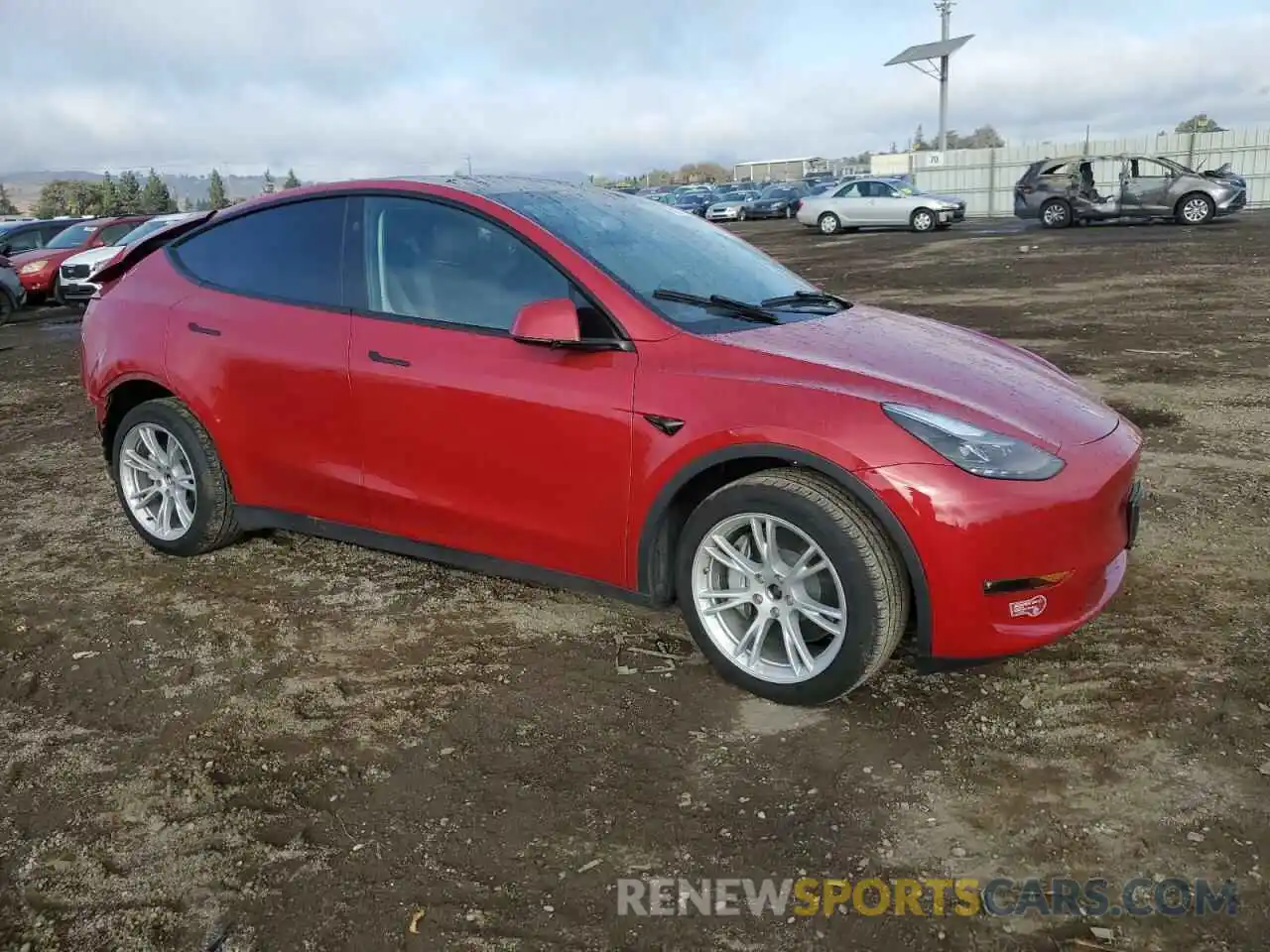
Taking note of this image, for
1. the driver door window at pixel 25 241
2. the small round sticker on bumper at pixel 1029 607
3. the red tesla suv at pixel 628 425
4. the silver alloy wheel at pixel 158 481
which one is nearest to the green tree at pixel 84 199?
the driver door window at pixel 25 241

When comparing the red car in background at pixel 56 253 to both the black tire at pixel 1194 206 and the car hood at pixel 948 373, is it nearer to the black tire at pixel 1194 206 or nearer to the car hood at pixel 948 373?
the car hood at pixel 948 373

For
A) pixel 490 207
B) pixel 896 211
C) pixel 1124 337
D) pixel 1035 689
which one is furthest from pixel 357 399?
pixel 896 211

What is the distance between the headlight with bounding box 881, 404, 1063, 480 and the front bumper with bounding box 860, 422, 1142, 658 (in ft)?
0.11

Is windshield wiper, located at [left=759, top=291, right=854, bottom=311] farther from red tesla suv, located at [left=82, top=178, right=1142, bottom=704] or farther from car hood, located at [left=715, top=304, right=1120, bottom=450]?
car hood, located at [left=715, top=304, right=1120, bottom=450]

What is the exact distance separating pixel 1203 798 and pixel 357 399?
3070 millimetres

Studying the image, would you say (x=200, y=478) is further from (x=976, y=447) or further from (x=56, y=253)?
(x=56, y=253)

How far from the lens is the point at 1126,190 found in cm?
2461

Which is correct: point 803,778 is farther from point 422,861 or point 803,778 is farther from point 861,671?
point 422,861

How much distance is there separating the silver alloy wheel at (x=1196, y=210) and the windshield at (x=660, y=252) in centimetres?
2389

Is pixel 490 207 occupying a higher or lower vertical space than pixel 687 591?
higher

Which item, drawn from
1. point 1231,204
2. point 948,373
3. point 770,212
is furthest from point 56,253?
point 770,212

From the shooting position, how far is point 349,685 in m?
3.53

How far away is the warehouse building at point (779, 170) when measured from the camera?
3088 inches

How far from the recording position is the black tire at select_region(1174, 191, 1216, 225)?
78.5 ft
